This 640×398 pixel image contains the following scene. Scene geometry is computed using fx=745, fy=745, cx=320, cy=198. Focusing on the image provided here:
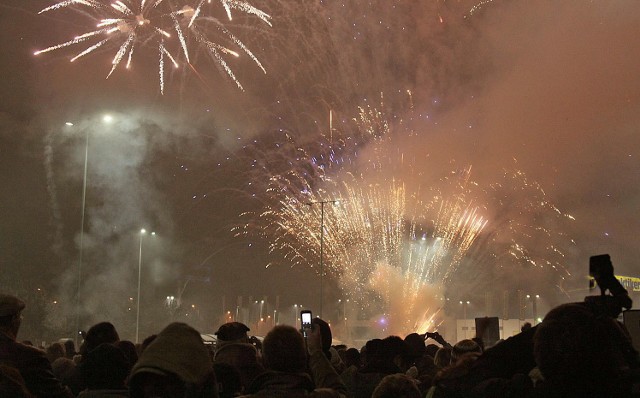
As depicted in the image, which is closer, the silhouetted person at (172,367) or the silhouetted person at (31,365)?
the silhouetted person at (172,367)

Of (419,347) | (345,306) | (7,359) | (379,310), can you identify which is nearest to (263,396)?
(7,359)

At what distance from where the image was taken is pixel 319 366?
4719 mm

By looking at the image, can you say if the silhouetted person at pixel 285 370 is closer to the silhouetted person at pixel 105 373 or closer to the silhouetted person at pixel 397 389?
the silhouetted person at pixel 397 389

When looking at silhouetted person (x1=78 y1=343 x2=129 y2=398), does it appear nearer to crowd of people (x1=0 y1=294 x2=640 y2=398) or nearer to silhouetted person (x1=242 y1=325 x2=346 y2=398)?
crowd of people (x1=0 y1=294 x2=640 y2=398)

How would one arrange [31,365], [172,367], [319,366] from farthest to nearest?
1. [31,365]
2. [319,366]
3. [172,367]

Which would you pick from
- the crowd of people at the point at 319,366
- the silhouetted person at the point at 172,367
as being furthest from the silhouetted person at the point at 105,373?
the silhouetted person at the point at 172,367

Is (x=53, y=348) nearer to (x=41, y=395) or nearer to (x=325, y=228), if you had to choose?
(x=41, y=395)

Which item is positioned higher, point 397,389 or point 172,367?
point 172,367

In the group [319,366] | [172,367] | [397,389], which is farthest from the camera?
[319,366]

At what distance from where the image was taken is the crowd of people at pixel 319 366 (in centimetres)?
295

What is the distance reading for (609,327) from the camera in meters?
3.06

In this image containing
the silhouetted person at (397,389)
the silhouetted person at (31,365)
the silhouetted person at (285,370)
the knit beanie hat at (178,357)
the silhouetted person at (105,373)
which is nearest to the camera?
the knit beanie hat at (178,357)

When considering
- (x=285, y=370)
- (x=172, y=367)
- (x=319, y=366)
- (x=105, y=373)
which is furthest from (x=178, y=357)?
(x=105, y=373)

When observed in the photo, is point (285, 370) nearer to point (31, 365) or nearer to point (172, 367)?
point (172, 367)
